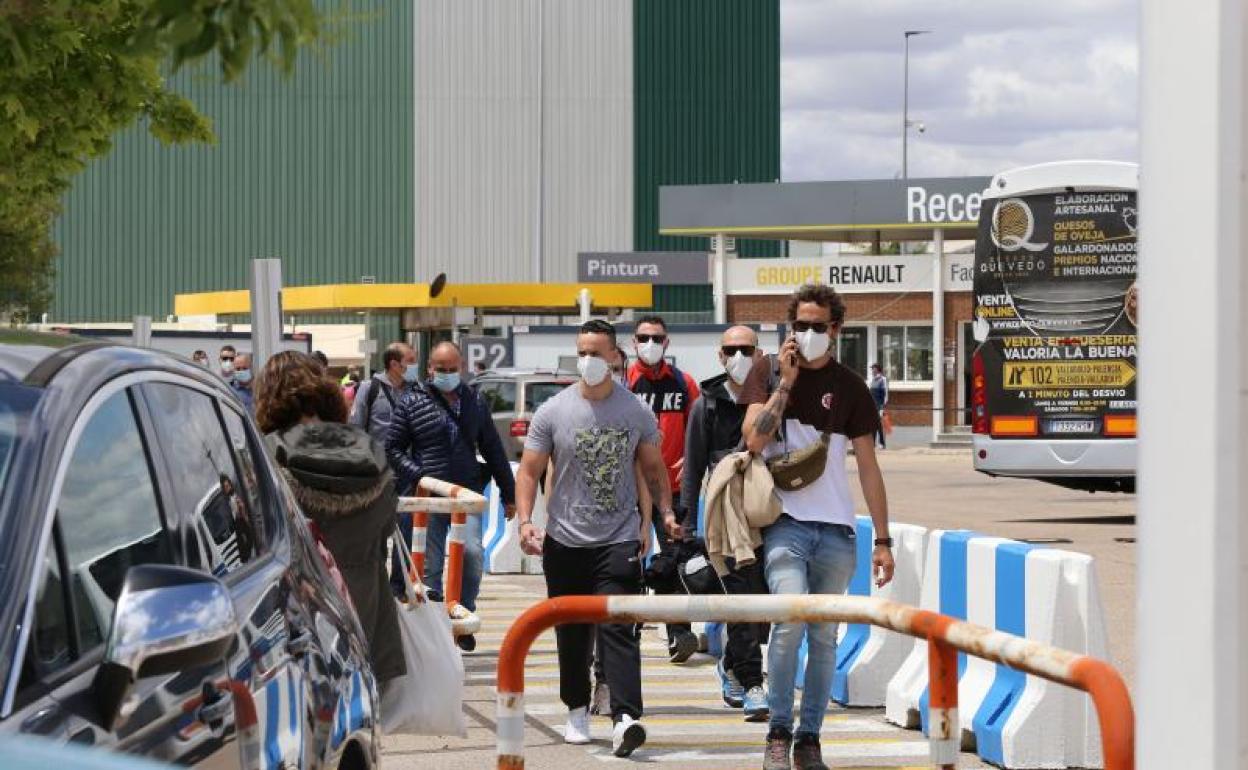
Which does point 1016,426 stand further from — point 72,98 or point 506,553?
point 72,98

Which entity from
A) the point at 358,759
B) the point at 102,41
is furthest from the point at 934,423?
the point at 358,759

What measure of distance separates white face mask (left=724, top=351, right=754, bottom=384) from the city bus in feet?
45.1

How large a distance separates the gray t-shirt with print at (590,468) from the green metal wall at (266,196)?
6642 cm

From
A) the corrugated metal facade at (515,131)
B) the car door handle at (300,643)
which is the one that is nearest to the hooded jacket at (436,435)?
the car door handle at (300,643)

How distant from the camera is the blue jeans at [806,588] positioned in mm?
9188

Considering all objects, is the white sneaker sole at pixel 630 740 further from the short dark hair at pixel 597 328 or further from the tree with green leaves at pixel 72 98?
the tree with green leaves at pixel 72 98

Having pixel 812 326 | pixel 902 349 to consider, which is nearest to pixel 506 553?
pixel 812 326

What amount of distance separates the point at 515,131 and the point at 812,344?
6745cm

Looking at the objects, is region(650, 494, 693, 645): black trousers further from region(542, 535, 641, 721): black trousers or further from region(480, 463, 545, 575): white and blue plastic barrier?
region(480, 463, 545, 575): white and blue plastic barrier

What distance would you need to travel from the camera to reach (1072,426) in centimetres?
2425

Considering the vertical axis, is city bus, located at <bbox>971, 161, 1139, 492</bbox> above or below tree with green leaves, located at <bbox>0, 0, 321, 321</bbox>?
below

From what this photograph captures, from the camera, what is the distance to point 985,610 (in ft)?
33.8

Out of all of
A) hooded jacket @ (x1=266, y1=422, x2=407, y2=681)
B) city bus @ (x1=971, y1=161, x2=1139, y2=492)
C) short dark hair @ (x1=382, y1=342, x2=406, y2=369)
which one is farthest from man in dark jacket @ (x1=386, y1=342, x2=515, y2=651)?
city bus @ (x1=971, y1=161, x2=1139, y2=492)

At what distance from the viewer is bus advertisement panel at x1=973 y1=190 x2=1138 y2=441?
2409 cm
